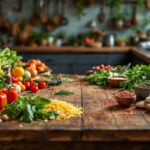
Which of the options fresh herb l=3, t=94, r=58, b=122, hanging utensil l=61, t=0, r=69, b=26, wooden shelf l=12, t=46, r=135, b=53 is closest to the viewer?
fresh herb l=3, t=94, r=58, b=122

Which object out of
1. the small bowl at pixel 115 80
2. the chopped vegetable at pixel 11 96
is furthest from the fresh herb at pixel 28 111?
the small bowl at pixel 115 80

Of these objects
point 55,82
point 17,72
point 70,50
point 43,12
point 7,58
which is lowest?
point 70,50

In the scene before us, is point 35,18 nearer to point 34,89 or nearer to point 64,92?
point 34,89

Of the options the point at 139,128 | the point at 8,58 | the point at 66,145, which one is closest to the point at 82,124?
the point at 66,145

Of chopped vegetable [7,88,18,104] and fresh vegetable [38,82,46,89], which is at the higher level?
chopped vegetable [7,88,18,104]

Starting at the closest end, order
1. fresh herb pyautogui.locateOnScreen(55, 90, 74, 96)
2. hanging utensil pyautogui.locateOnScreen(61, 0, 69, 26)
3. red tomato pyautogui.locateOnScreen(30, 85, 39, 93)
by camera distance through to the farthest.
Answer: fresh herb pyautogui.locateOnScreen(55, 90, 74, 96) → red tomato pyautogui.locateOnScreen(30, 85, 39, 93) → hanging utensil pyautogui.locateOnScreen(61, 0, 69, 26)

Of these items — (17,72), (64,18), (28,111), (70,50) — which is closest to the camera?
(28,111)

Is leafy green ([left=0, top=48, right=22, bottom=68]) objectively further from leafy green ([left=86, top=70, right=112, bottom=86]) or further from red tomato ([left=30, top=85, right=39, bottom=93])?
leafy green ([left=86, top=70, right=112, bottom=86])

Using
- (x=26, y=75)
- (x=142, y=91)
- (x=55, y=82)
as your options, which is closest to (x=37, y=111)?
(x=142, y=91)

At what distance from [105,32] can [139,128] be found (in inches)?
250

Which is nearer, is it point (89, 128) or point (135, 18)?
point (89, 128)

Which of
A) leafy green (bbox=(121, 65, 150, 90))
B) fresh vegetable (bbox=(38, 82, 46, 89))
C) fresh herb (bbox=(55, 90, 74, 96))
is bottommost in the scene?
fresh vegetable (bbox=(38, 82, 46, 89))

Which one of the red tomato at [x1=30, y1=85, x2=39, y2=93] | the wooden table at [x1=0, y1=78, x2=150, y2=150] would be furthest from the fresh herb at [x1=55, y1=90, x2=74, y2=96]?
the wooden table at [x1=0, y1=78, x2=150, y2=150]

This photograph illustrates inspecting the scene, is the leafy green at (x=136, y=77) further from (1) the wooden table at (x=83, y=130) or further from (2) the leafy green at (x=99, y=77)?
(1) the wooden table at (x=83, y=130)
